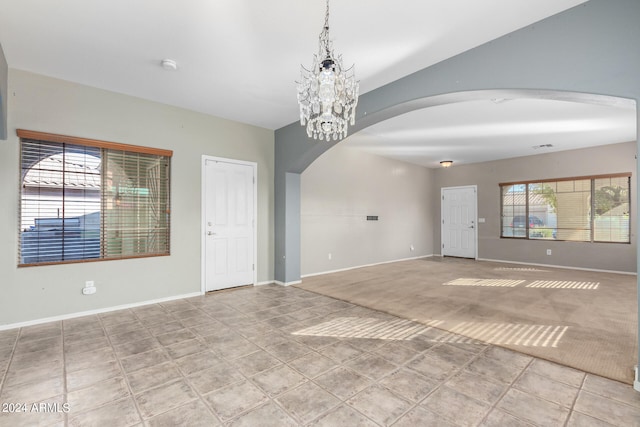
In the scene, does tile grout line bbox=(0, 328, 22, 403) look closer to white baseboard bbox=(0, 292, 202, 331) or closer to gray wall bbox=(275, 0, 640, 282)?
white baseboard bbox=(0, 292, 202, 331)

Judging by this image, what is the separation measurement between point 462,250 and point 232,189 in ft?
22.7

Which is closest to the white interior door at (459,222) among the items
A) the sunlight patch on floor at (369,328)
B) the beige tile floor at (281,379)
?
the sunlight patch on floor at (369,328)

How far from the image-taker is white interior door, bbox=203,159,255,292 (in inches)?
183

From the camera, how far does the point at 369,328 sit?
3.25 meters

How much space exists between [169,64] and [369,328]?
3495 millimetres

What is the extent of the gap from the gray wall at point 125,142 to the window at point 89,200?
0.10 metres

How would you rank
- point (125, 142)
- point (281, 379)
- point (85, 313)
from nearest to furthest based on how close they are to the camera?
point (281, 379) → point (85, 313) → point (125, 142)

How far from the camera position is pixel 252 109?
4.39m

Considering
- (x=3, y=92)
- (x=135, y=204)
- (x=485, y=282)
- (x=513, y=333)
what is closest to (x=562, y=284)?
(x=485, y=282)

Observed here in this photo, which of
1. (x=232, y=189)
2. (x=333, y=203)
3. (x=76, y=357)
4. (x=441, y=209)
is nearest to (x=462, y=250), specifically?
(x=441, y=209)

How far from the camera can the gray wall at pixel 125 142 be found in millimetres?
3217

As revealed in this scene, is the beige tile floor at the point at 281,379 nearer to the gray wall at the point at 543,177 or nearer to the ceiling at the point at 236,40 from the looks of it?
the ceiling at the point at 236,40

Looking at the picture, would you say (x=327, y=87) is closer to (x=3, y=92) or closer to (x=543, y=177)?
(x=3, y=92)

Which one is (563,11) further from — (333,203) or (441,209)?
(441,209)
